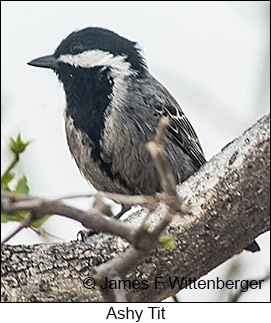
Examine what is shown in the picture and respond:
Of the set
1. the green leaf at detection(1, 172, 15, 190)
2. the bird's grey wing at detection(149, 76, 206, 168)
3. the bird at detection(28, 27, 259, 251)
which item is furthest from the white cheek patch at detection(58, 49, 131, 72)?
the green leaf at detection(1, 172, 15, 190)

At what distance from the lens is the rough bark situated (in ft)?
6.82

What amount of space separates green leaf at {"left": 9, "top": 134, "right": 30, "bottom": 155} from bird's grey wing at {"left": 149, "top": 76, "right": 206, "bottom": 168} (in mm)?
1543

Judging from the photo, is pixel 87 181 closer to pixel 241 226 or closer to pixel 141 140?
pixel 141 140

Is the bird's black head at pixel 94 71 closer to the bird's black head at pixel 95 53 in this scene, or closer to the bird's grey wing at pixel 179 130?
the bird's black head at pixel 95 53

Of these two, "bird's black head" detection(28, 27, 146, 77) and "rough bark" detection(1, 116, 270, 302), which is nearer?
"rough bark" detection(1, 116, 270, 302)

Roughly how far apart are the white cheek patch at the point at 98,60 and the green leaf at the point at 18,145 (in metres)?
1.47

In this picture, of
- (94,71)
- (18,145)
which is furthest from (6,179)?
(94,71)

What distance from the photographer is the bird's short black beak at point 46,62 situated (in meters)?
3.44

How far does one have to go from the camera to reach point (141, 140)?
3.22 meters

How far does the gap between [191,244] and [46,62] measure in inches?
62.3

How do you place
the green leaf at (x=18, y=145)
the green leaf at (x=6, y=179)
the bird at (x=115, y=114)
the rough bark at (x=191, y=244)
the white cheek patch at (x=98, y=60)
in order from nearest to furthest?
the green leaf at (x=6, y=179) → the green leaf at (x=18, y=145) → the rough bark at (x=191, y=244) → the bird at (x=115, y=114) → the white cheek patch at (x=98, y=60)

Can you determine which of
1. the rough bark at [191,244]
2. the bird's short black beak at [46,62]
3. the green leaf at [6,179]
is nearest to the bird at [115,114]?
the bird's short black beak at [46,62]

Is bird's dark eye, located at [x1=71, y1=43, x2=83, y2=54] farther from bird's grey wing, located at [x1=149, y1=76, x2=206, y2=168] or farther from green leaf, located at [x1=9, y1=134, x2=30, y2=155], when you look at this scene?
green leaf, located at [x1=9, y1=134, x2=30, y2=155]
